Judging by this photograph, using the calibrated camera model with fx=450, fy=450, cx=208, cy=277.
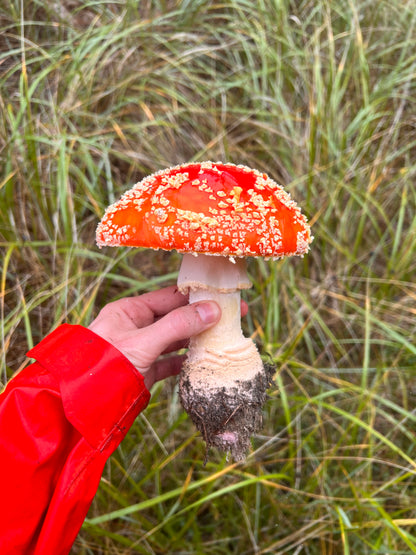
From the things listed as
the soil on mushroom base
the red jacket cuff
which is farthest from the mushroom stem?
the red jacket cuff

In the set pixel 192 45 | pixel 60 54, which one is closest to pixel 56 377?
pixel 60 54


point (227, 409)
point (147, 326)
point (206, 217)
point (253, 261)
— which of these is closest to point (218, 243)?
point (206, 217)

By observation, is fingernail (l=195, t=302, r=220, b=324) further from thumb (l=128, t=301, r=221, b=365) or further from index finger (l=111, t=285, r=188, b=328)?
index finger (l=111, t=285, r=188, b=328)

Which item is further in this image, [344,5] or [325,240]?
[344,5]

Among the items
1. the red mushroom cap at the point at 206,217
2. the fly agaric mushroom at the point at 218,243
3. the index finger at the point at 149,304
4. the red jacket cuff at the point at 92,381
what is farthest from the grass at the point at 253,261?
the red mushroom cap at the point at 206,217

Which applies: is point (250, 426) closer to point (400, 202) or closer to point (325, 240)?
point (325, 240)

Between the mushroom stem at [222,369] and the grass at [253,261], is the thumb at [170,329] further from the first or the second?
the grass at [253,261]
